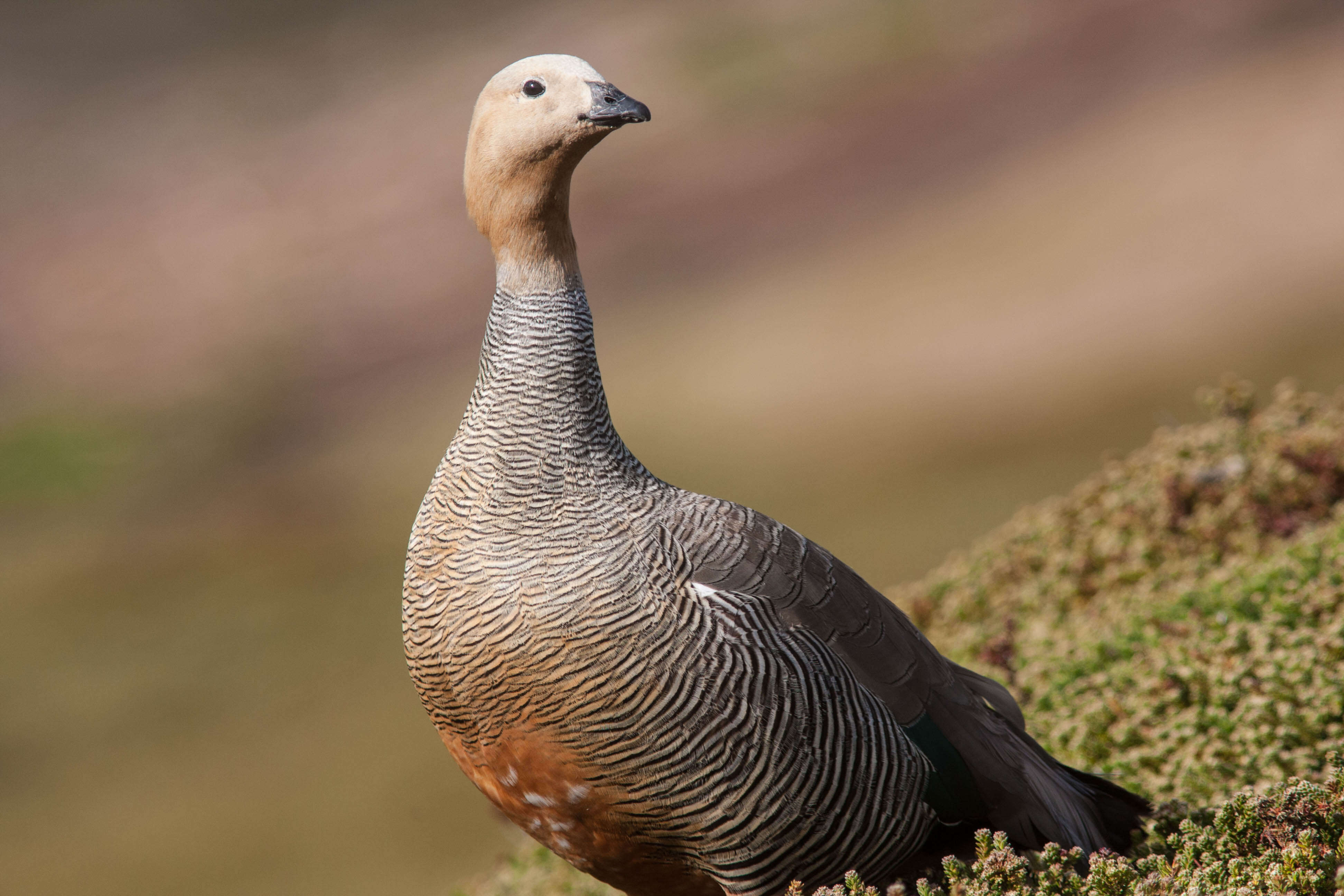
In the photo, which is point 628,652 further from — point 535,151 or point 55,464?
point 55,464

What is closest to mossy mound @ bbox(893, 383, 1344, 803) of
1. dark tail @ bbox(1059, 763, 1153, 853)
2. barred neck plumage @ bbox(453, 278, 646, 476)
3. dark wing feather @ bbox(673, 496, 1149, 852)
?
dark tail @ bbox(1059, 763, 1153, 853)

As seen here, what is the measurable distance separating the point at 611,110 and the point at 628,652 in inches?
57.1

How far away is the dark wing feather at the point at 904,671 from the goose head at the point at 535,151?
34.1 inches

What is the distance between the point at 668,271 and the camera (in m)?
14.3

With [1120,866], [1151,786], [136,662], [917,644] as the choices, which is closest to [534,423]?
[917,644]

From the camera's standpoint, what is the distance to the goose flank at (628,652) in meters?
3.07

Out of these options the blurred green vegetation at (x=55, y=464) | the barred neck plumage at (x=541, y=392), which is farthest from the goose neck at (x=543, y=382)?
the blurred green vegetation at (x=55, y=464)

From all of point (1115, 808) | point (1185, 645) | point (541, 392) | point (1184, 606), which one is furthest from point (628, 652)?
point (1184, 606)

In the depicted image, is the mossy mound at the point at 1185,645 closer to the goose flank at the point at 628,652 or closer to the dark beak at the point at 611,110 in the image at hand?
the goose flank at the point at 628,652

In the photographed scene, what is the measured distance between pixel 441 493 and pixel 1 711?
8.92 metres

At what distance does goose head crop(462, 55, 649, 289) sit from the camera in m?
3.30

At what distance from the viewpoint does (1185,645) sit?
464 cm

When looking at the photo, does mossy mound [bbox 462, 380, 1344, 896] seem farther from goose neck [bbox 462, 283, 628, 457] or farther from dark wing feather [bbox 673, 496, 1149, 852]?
goose neck [bbox 462, 283, 628, 457]

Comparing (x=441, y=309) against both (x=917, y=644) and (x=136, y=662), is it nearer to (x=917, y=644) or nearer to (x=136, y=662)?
(x=136, y=662)
